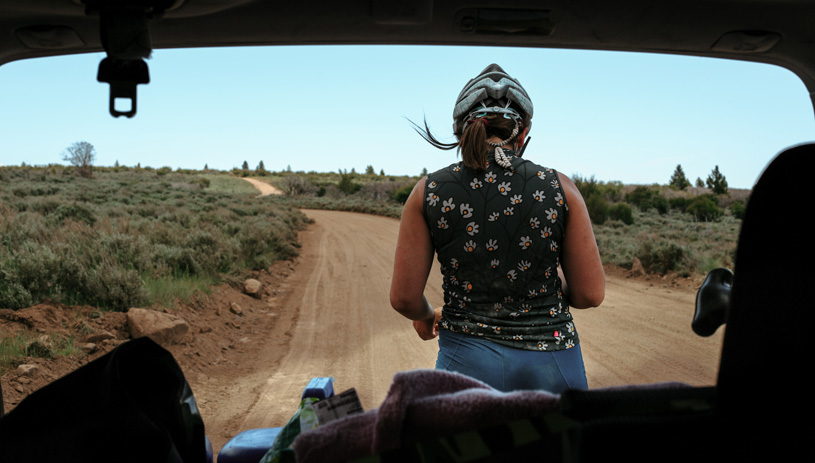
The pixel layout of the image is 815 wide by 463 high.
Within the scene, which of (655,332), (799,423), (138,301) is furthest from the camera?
(655,332)

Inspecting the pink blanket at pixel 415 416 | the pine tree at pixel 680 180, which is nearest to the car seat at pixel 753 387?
the pink blanket at pixel 415 416

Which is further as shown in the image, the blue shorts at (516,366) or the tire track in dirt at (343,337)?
the tire track in dirt at (343,337)

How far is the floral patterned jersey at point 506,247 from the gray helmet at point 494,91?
0.66 feet

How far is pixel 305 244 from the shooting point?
17172 mm

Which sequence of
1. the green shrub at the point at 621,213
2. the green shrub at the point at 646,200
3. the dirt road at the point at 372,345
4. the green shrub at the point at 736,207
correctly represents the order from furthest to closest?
the green shrub at the point at 646,200, the green shrub at the point at 736,207, the green shrub at the point at 621,213, the dirt road at the point at 372,345

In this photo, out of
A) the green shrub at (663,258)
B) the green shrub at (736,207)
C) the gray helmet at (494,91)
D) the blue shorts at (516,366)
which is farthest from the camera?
the green shrub at (736,207)

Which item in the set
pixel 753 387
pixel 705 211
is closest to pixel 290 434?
pixel 753 387

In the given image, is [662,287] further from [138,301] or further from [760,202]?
[760,202]

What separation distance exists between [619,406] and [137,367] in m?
0.87

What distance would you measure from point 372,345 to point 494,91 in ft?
18.4

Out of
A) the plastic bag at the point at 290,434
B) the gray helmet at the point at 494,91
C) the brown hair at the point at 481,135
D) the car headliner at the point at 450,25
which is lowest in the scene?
the plastic bag at the point at 290,434

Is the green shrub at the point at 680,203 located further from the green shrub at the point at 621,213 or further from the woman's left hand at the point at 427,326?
the woman's left hand at the point at 427,326

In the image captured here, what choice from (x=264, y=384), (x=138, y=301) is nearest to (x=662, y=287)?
(x=264, y=384)

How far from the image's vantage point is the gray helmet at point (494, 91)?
1933 mm
